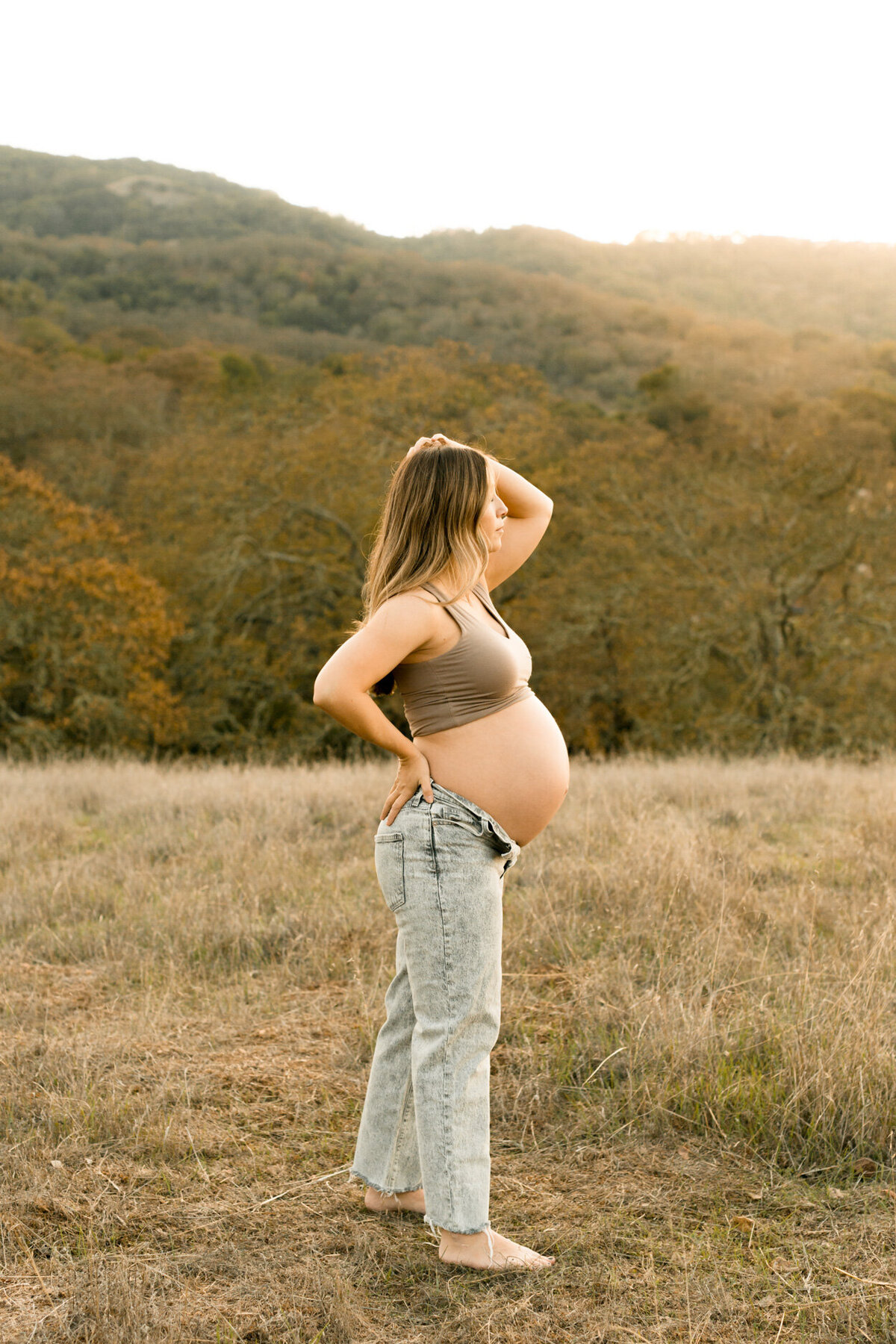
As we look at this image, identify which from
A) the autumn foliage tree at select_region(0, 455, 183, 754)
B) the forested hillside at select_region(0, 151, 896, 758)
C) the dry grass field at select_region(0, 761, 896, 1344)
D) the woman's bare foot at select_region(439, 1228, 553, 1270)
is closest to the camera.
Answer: the dry grass field at select_region(0, 761, 896, 1344)

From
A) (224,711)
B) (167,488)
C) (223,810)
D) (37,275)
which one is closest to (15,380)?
(167,488)


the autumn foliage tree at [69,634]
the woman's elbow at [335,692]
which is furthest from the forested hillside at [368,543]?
the woman's elbow at [335,692]

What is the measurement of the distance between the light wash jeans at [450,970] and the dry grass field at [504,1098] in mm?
240

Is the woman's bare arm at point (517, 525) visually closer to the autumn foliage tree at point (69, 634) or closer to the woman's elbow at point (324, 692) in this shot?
the woman's elbow at point (324, 692)

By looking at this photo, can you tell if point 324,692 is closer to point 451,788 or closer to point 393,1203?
point 451,788

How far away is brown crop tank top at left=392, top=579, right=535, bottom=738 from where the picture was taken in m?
2.45

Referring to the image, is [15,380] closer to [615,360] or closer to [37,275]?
[615,360]

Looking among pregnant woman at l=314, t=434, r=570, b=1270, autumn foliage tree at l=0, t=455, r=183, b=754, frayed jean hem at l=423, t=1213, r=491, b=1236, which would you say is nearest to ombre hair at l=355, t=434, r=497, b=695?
pregnant woman at l=314, t=434, r=570, b=1270

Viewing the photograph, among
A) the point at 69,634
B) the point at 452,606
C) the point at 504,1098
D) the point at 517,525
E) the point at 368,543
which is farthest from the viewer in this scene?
the point at 368,543

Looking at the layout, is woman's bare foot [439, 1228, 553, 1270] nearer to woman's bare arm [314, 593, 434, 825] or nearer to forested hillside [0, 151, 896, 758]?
woman's bare arm [314, 593, 434, 825]

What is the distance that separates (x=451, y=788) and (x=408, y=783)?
0.33 ft

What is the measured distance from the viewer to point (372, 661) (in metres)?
2.36

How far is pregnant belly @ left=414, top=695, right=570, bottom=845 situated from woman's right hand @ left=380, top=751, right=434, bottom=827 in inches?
1.9

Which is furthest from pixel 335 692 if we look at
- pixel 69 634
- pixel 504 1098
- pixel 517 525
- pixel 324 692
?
pixel 69 634
